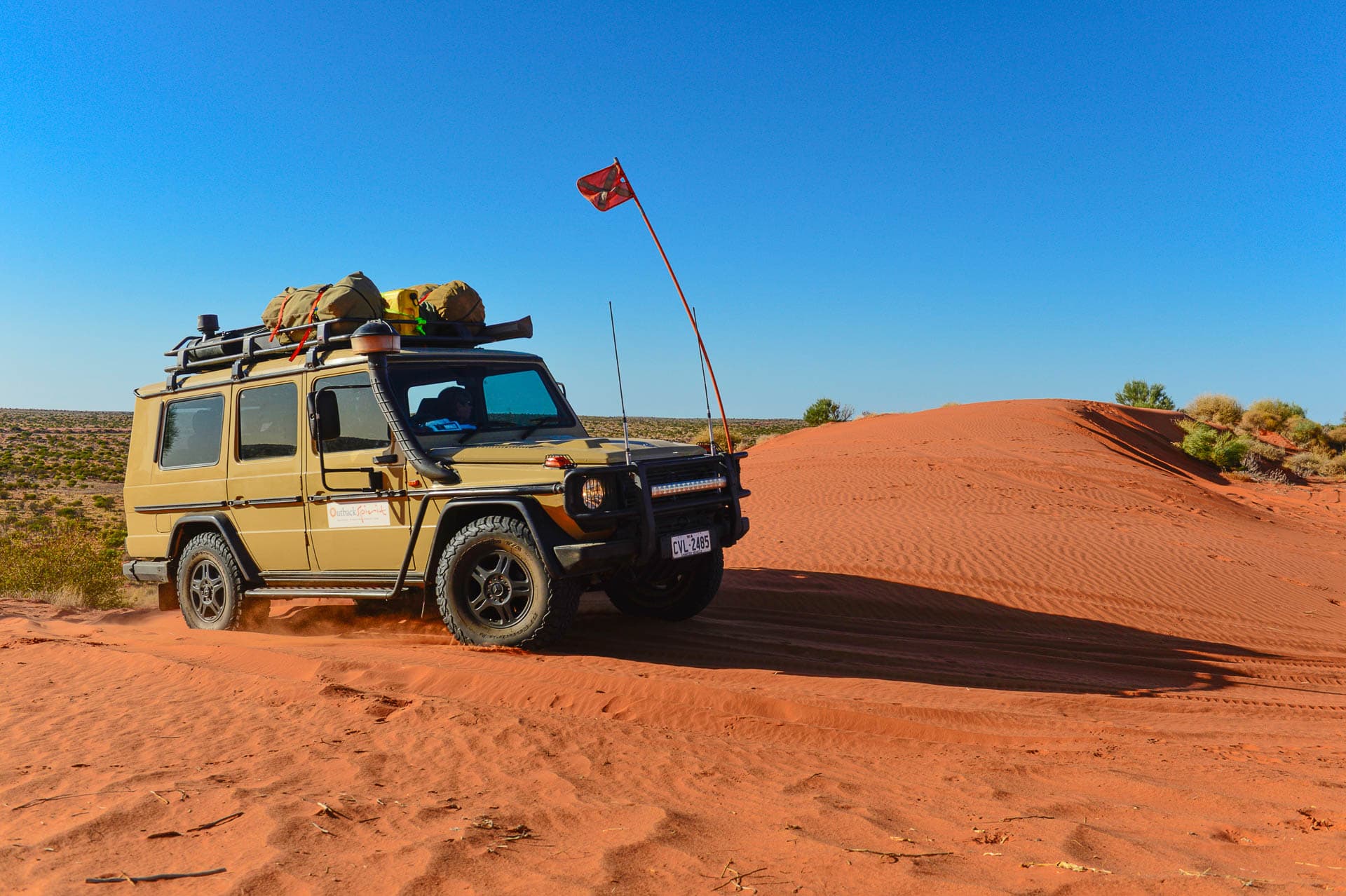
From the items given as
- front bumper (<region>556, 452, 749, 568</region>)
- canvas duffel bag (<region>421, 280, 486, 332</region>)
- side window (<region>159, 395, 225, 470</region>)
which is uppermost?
canvas duffel bag (<region>421, 280, 486, 332</region>)

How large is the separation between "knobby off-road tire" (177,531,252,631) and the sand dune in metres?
0.34

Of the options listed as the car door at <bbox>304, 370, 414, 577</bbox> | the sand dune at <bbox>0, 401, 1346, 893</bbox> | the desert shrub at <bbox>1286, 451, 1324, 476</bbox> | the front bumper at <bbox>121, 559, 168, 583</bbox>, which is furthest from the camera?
the desert shrub at <bbox>1286, 451, 1324, 476</bbox>

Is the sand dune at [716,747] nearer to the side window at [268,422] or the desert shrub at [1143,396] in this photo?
the side window at [268,422]

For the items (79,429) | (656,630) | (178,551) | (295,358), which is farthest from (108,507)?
(79,429)

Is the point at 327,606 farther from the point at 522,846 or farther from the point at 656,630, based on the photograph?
the point at 522,846

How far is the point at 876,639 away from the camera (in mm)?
8047

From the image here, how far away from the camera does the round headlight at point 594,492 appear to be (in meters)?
6.28

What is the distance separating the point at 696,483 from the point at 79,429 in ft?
261

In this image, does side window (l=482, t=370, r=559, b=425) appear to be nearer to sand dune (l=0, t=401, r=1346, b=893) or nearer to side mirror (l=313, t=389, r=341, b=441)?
side mirror (l=313, t=389, r=341, b=441)

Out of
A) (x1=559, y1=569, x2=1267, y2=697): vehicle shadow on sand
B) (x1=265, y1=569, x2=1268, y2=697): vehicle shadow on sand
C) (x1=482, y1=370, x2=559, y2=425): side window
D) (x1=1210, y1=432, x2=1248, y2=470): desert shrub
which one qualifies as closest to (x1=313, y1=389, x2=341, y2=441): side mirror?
(x1=482, y1=370, x2=559, y2=425): side window

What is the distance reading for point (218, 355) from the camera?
28.6 feet

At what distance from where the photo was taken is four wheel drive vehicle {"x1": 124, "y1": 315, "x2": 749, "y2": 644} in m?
6.42

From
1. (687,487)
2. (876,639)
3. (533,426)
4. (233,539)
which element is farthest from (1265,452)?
(233,539)

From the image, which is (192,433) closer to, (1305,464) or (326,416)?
(326,416)
